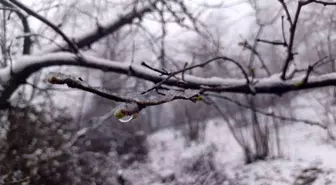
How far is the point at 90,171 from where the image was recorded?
5.14 m

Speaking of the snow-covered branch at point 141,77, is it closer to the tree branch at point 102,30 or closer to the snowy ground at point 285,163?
the tree branch at point 102,30

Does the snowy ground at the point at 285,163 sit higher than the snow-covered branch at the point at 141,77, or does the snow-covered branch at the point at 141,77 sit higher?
the snow-covered branch at the point at 141,77

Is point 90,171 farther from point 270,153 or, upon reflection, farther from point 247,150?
point 270,153

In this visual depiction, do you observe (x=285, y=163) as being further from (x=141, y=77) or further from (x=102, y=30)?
(x=102, y=30)

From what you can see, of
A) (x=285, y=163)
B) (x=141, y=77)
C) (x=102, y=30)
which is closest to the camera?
(x=141, y=77)

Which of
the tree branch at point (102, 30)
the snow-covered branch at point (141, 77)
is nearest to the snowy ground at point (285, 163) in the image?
the snow-covered branch at point (141, 77)

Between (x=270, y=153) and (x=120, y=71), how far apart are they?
3.62 metres

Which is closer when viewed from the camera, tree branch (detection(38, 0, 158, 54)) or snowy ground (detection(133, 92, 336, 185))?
tree branch (detection(38, 0, 158, 54))

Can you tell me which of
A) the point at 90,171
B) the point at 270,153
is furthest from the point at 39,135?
the point at 270,153

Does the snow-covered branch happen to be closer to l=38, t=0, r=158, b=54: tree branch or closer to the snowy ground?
l=38, t=0, r=158, b=54: tree branch

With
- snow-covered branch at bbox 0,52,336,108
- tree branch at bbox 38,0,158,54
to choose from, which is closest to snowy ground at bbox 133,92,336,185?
snow-covered branch at bbox 0,52,336,108

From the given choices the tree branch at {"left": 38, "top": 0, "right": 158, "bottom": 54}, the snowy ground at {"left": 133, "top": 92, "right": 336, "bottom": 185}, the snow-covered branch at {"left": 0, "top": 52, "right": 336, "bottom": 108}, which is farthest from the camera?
the snowy ground at {"left": 133, "top": 92, "right": 336, "bottom": 185}

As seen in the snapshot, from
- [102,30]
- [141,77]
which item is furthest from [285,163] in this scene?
[102,30]

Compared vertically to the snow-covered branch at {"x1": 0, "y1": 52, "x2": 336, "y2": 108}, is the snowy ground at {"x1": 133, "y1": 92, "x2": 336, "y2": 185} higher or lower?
lower
